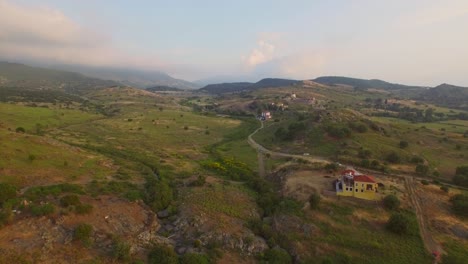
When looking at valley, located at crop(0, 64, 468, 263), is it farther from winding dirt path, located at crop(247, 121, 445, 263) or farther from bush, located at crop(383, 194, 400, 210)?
bush, located at crop(383, 194, 400, 210)

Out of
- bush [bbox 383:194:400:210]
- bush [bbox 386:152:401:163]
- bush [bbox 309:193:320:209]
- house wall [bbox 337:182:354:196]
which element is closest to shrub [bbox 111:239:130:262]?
bush [bbox 309:193:320:209]

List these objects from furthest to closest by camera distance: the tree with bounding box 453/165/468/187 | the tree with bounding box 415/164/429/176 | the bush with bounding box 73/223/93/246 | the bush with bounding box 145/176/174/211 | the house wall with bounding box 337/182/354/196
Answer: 1. the tree with bounding box 415/164/429/176
2. the tree with bounding box 453/165/468/187
3. the house wall with bounding box 337/182/354/196
4. the bush with bounding box 145/176/174/211
5. the bush with bounding box 73/223/93/246

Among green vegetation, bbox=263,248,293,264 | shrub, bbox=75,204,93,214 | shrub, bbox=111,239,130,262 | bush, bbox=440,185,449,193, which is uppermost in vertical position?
bush, bbox=440,185,449,193

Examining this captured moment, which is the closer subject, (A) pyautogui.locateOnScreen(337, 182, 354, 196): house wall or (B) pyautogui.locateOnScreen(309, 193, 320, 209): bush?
(B) pyautogui.locateOnScreen(309, 193, 320, 209): bush

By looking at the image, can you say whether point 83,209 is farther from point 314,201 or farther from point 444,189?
point 444,189

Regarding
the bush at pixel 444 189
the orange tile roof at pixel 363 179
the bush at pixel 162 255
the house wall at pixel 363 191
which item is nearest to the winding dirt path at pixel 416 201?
the bush at pixel 444 189

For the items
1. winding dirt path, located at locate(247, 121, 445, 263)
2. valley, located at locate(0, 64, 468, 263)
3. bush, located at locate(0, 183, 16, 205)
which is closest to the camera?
valley, located at locate(0, 64, 468, 263)

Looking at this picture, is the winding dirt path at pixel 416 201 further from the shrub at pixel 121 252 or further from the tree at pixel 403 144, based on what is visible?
the shrub at pixel 121 252
